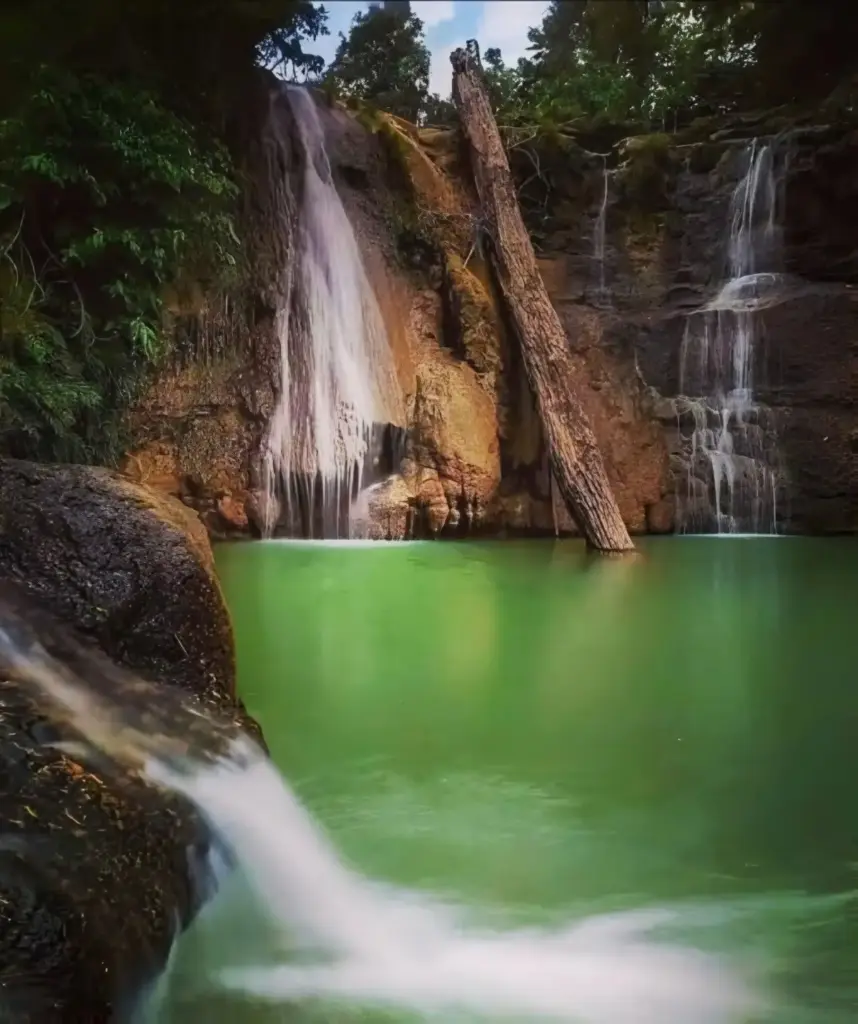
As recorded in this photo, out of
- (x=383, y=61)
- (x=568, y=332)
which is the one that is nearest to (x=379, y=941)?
(x=383, y=61)

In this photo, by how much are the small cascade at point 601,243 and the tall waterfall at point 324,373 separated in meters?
1.64

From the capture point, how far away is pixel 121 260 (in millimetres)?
4648

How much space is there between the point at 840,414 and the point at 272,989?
5792 millimetres

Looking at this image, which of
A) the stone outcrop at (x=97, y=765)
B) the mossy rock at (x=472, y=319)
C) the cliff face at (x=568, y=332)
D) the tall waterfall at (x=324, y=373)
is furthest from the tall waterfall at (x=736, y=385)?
the stone outcrop at (x=97, y=765)

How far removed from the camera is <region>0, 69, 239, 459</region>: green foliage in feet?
12.8

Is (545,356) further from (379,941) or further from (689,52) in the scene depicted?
A: (379,941)

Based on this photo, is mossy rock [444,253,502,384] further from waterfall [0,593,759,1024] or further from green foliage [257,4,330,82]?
waterfall [0,593,759,1024]

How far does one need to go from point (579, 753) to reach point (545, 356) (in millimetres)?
4147

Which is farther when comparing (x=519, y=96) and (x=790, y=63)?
(x=519, y=96)

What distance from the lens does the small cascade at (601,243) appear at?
695 centimetres

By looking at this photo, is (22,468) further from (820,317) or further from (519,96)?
(820,317)

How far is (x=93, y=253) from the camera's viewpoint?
4.45 meters

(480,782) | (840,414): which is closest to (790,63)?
(480,782)

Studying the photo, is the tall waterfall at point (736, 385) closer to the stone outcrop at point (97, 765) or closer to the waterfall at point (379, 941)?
the stone outcrop at point (97, 765)
